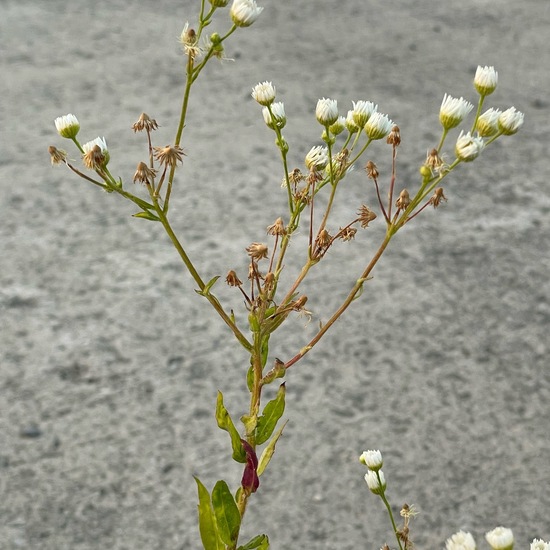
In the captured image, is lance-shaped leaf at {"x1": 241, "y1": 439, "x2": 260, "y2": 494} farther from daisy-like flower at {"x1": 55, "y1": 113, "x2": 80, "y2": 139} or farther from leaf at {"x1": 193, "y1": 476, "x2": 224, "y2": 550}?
daisy-like flower at {"x1": 55, "y1": 113, "x2": 80, "y2": 139}

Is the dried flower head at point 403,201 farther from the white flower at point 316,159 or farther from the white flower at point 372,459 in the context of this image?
the white flower at point 372,459

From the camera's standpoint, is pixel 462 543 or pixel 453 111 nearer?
pixel 462 543

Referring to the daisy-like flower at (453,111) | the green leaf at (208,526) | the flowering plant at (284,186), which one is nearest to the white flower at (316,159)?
the flowering plant at (284,186)

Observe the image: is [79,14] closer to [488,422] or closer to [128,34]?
[128,34]

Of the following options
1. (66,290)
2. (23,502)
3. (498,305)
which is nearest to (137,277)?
(66,290)

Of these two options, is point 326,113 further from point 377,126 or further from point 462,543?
point 462,543

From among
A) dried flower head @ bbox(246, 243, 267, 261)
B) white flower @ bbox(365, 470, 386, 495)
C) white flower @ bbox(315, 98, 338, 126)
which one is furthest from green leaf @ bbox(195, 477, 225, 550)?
white flower @ bbox(315, 98, 338, 126)

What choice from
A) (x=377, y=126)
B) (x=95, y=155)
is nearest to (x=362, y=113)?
(x=377, y=126)
